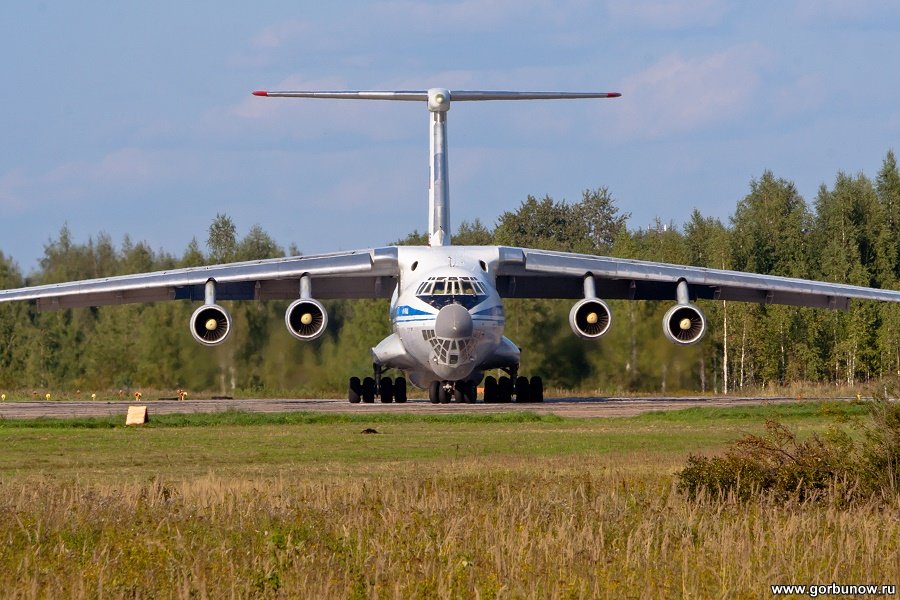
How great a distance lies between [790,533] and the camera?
839 centimetres

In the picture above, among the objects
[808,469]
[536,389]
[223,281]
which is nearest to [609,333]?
[536,389]

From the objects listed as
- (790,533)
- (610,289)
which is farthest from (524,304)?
(790,533)

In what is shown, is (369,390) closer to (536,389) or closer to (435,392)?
(435,392)

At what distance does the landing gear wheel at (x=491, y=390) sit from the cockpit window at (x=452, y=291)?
3.24 m

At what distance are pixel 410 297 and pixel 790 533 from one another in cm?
1693

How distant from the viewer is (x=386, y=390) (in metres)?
27.9

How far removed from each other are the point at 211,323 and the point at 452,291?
448 centimetres

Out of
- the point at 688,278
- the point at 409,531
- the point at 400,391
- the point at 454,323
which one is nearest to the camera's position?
the point at 409,531

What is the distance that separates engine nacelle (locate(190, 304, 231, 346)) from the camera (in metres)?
25.6

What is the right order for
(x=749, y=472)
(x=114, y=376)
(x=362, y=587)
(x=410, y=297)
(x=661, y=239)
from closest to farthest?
(x=362, y=587)
(x=749, y=472)
(x=410, y=297)
(x=114, y=376)
(x=661, y=239)

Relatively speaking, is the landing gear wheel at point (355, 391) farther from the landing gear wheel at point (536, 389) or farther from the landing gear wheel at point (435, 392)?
the landing gear wheel at point (536, 389)

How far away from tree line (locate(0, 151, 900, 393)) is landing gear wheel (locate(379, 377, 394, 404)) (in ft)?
9.41

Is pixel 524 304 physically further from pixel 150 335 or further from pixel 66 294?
pixel 66 294

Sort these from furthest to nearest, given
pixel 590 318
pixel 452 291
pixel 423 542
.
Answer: pixel 590 318
pixel 452 291
pixel 423 542
